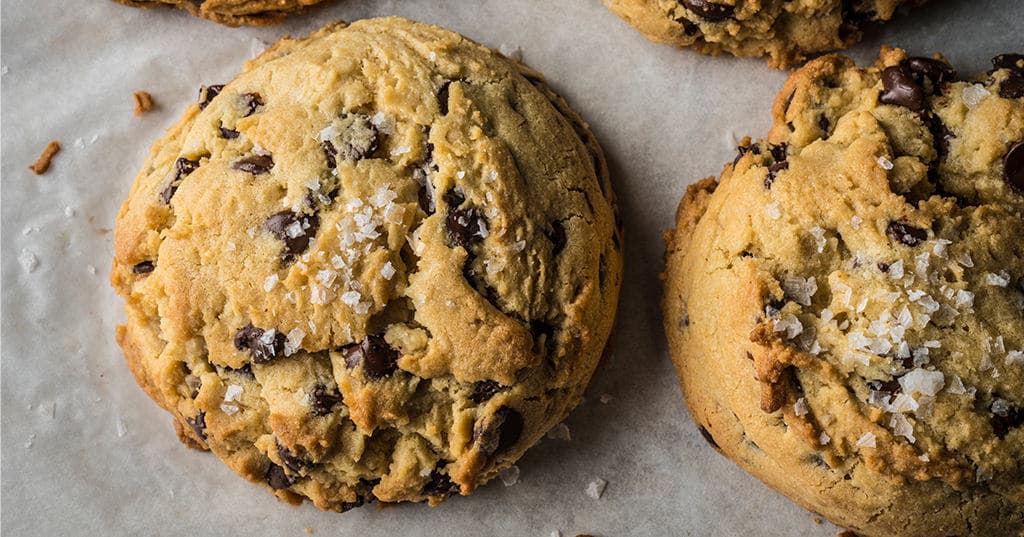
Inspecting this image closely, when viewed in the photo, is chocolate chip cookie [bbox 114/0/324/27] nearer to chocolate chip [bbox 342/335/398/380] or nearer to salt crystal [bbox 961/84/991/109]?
chocolate chip [bbox 342/335/398/380]

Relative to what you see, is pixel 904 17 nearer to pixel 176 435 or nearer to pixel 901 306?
pixel 901 306

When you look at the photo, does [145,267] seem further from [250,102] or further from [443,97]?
[443,97]

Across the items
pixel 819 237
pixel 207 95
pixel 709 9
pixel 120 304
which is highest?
pixel 709 9

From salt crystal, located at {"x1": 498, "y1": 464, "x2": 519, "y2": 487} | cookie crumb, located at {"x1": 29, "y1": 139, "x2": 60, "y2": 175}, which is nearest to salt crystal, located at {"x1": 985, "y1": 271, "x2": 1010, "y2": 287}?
salt crystal, located at {"x1": 498, "y1": 464, "x2": 519, "y2": 487}

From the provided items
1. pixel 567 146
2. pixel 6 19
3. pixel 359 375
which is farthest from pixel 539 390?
pixel 6 19

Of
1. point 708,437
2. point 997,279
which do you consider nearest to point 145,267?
point 708,437
